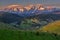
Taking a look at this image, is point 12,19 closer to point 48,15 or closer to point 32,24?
point 32,24

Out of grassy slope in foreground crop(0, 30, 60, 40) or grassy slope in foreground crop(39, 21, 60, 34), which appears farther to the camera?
grassy slope in foreground crop(39, 21, 60, 34)

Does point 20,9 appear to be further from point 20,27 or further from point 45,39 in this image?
point 45,39

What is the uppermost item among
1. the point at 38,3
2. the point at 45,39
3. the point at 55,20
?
the point at 38,3

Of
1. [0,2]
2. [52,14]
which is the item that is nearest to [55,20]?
[52,14]

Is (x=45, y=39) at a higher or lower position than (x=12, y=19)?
lower

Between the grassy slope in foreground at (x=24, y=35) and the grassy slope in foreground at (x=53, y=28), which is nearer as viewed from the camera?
the grassy slope in foreground at (x=24, y=35)

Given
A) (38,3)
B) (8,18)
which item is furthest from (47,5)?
(8,18)
